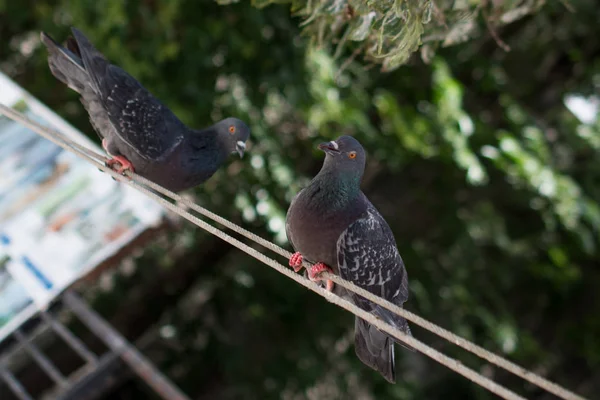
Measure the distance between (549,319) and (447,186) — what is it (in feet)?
7.97

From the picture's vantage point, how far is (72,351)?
195 inches

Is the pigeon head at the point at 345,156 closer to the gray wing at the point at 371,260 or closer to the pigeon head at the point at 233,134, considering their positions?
the gray wing at the point at 371,260

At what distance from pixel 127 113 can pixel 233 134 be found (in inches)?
13.8

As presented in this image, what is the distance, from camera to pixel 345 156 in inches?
75.7

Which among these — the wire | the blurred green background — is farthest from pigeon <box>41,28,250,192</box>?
the blurred green background

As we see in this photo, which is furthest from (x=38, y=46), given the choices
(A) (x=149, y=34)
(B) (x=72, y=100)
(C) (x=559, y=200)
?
(C) (x=559, y=200)

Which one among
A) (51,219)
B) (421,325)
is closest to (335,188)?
(421,325)

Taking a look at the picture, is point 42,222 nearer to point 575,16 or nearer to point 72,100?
point 72,100

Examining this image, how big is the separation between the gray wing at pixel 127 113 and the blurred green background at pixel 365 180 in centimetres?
152

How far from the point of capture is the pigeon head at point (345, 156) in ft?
6.26

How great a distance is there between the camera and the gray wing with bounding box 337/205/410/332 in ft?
6.33

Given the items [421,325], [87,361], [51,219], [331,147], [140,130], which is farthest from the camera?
[87,361]

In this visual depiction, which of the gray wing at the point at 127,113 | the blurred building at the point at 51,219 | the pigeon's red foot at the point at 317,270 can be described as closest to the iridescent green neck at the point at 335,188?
the pigeon's red foot at the point at 317,270

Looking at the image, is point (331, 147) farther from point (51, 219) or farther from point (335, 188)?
point (51, 219)
